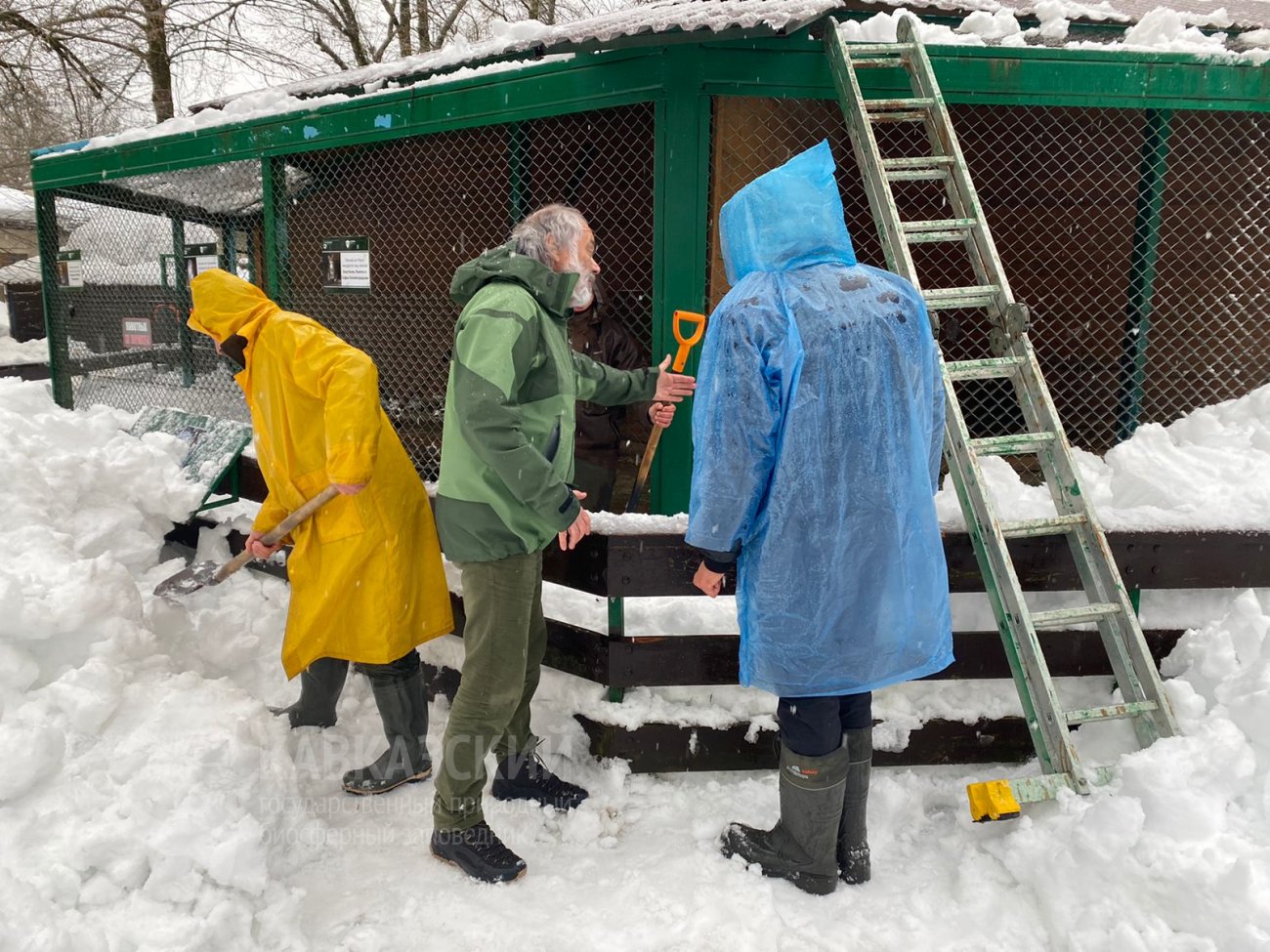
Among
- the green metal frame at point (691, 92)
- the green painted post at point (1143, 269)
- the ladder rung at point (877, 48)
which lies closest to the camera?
the green metal frame at point (691, 92)

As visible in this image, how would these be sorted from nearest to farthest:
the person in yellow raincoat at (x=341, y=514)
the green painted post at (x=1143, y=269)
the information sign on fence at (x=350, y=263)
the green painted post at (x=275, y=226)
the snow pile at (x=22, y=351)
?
1. the person in yellow raincoat at (x=341, y=514)
2. the green painted post at (x=1143, y=269)
3. the information sign on fence at (x=350, y=263)
4. the green painted post at (x=275, y=226)
5. the snow pile at (x=22, y=351)

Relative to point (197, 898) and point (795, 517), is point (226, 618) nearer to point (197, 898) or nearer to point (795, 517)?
point (197, 898)

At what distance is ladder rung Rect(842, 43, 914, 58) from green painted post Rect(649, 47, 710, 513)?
674mm

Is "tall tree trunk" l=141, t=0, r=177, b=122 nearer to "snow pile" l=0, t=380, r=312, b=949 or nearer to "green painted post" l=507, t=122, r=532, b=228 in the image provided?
"green painted post" l=507, t=122, r=532, b=228

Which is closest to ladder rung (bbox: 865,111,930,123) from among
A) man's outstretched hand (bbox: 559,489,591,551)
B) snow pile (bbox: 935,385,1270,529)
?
snow pile (bbox: 935,385,1270,529)

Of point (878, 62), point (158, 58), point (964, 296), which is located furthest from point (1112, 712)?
point (158, 58)

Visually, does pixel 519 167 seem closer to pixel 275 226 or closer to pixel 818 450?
pixel 275 226

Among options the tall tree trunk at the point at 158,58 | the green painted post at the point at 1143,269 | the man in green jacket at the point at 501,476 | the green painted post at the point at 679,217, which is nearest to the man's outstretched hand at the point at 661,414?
the green painted post at the point at 679,217

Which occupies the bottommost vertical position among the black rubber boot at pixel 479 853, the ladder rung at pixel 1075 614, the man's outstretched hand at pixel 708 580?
the black rubber boot at pixel 479 853

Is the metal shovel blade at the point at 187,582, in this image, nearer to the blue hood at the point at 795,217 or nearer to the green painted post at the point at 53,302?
the blue hood at the point at 795,217

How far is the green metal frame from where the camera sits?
3641mm

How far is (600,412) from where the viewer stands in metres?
4.48

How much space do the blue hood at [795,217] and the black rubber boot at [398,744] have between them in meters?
2.03

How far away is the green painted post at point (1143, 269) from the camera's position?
4.59m
